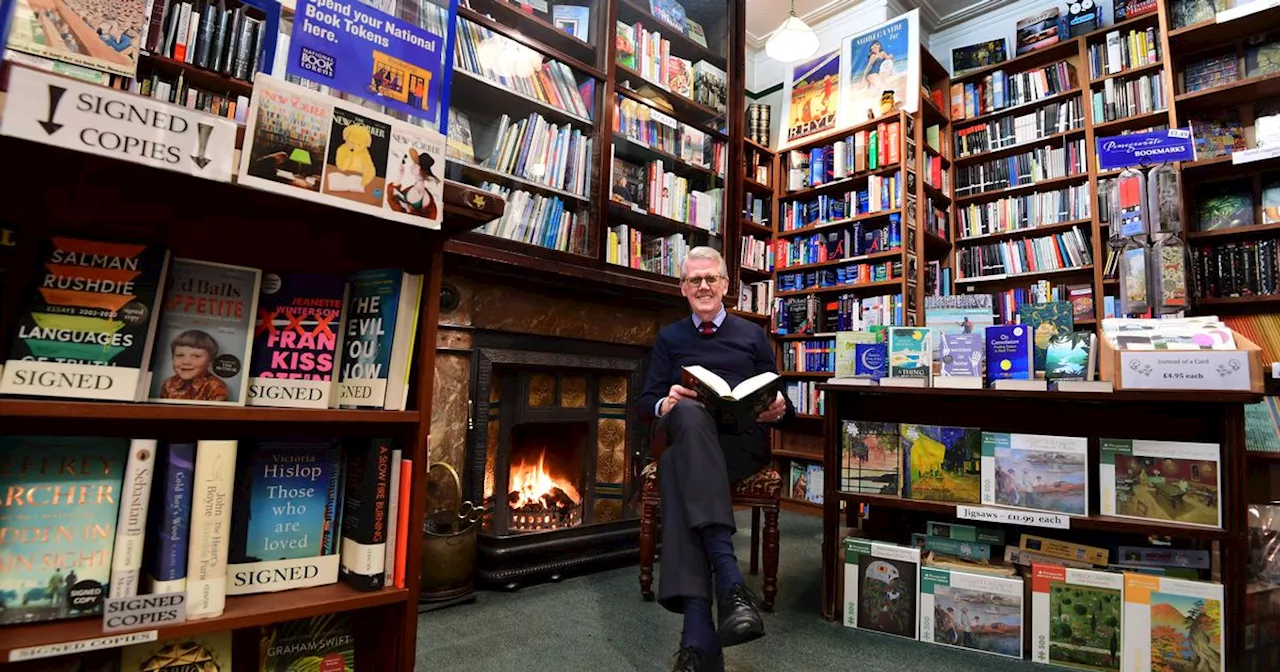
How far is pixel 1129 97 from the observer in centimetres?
340

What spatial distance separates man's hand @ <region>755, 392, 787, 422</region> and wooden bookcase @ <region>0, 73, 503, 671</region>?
3.64 feet

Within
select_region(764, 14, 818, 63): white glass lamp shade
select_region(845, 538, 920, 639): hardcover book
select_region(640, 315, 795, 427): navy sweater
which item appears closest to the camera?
select_region(845, 538, 920, 639): hardcover book

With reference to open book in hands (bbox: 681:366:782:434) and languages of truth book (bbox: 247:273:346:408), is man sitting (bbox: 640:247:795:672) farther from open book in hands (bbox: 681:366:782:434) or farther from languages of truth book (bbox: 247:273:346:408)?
languages of truth book (bbox: 247:273:346:408)

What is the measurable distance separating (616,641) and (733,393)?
79cm

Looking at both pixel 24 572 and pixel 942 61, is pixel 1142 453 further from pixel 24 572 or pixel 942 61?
pixel 942 61

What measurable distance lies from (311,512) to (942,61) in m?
5.04

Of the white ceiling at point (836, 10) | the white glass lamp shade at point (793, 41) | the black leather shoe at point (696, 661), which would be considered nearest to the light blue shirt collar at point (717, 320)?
the black leather shoe at point (696, 661)

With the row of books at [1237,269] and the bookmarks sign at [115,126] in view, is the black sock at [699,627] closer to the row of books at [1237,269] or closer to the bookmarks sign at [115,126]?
the bookmarks sign at [115,126]

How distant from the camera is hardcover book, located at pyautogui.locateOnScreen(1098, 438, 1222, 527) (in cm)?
154

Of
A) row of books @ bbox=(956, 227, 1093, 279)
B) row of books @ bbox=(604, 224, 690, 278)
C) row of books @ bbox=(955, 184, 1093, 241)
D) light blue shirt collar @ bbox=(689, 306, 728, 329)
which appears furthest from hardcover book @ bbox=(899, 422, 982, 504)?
row of books @ bbox=(955, 184, 1093, 241)

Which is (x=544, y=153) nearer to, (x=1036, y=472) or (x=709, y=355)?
(x=709, y=355)

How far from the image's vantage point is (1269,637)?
5.05ft

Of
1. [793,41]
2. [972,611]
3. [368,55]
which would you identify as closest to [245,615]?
[368,55]

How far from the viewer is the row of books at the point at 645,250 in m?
2.76
